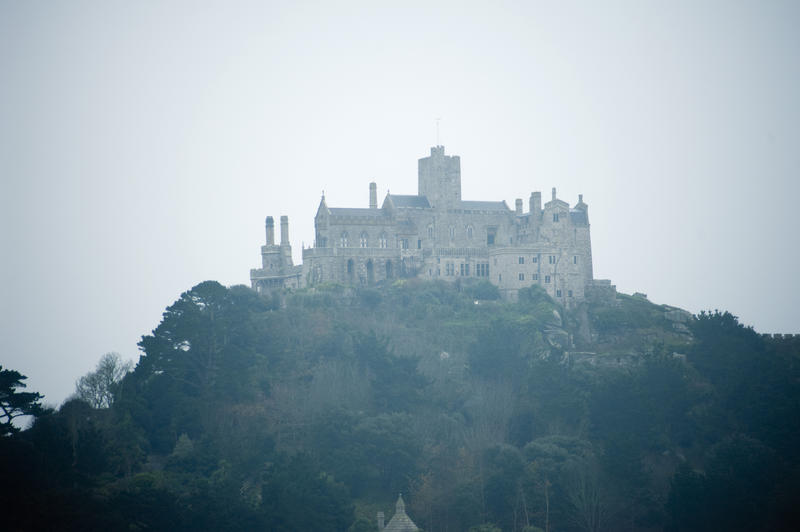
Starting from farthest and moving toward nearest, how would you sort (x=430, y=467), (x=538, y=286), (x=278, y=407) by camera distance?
(x=538, y=286), (x=278, y=407), (x=430, y=467)

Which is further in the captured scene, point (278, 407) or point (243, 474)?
point (278, 407)

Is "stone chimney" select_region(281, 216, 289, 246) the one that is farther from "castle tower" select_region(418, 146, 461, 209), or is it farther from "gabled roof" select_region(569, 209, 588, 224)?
"gabled roof" select_region(569, 209, 588, 224)

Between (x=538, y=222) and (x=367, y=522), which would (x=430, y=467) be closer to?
(x=367, y=522)

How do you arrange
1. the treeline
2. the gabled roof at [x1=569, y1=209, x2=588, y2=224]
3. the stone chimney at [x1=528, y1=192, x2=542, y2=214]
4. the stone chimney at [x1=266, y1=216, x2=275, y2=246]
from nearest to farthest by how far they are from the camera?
the treeline < the stone chimney at [x1=266, y1=216, x2=275, y2=246] < the gabled roof at [x1=569, y1=209, x2=588, y2=224] < the stone chimney at [x1=528, y1=192, x2=542, y2=214]

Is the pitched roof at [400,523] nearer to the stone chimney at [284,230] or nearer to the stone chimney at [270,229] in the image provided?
the stone chimney at [284,230]

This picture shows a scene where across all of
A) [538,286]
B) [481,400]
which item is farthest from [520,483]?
[538,286]

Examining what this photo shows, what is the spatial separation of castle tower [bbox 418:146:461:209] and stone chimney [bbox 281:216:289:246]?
13.2m

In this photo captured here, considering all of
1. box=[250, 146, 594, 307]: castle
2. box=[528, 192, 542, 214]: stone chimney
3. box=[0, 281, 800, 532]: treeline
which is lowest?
box=[0, 281, 800, 532]: treeline

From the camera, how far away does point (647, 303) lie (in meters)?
105

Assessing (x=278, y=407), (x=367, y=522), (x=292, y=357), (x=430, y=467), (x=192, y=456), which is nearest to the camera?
(x=367, y=522)

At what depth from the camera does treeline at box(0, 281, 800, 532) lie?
67875 mm

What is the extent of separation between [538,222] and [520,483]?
3381 centimetres

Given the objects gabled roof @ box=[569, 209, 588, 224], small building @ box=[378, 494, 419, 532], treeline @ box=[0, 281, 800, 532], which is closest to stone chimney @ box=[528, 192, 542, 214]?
gabled roof @ box=[569, 209, 588, 224]

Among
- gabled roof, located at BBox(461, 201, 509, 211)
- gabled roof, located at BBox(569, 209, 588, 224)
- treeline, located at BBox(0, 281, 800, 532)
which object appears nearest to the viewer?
treeline, located at BBox(0, 281, 800, 532)
